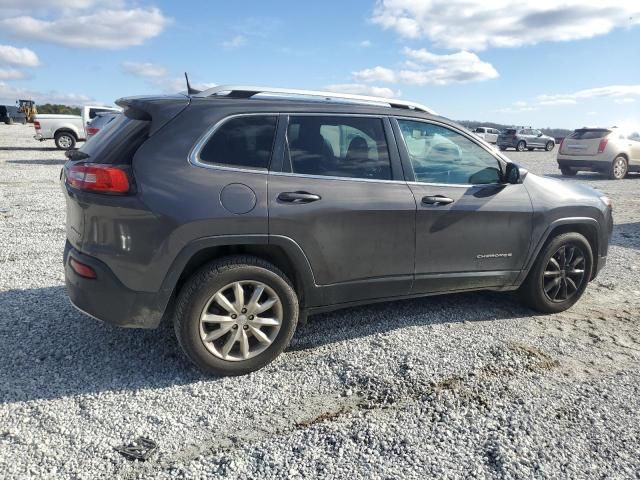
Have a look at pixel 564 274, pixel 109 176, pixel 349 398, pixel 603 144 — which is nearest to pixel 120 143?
pixel 109 176

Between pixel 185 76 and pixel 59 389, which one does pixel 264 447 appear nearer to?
pixel 59 389

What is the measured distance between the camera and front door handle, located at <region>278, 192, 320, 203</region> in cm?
323

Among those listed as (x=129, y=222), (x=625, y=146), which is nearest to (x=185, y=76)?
(x=129, y=222)

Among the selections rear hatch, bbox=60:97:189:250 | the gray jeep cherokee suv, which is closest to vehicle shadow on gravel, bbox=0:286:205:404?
the gray jeep cherokee suv

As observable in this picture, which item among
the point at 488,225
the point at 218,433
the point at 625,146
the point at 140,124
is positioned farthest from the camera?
the point at 625,146

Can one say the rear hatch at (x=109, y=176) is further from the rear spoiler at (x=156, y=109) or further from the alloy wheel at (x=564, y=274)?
the alloy wheel at (x=564, y=274)

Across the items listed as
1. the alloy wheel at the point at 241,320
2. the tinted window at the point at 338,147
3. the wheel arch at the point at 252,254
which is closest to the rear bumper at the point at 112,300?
the wheel arch at the point at 252,254

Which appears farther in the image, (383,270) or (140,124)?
(383,270)

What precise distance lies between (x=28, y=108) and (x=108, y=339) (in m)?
57.4

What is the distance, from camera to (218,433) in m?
2.71

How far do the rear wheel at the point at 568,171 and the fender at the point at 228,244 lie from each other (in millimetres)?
15371

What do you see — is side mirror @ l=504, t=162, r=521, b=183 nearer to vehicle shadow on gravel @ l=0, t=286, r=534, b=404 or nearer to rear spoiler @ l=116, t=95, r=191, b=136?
vehicle shadow on gravel @ l=0, t=286, r=534, b=404

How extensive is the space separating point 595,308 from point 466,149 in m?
2.07

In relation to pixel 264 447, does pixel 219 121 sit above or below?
above
